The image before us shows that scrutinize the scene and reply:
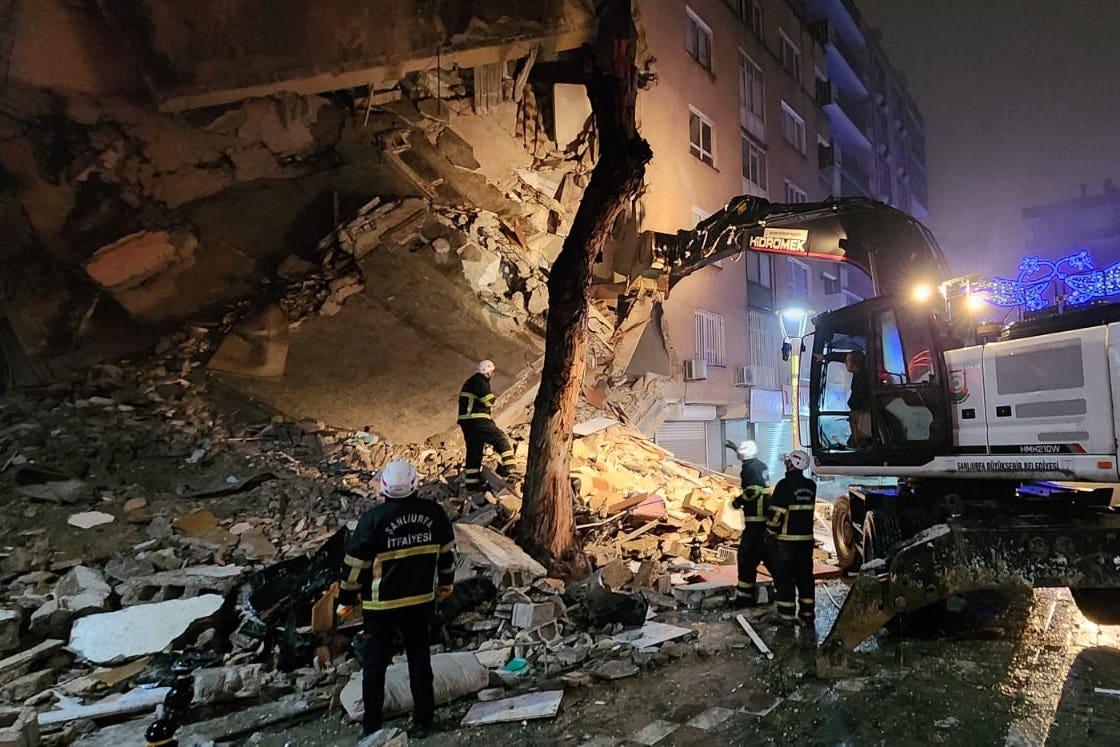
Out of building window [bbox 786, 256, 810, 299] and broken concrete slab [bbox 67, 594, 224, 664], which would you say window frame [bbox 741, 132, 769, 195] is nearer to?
building window [bbox 786, 256, 810, 299]

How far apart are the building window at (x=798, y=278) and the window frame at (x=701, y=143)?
590 cm

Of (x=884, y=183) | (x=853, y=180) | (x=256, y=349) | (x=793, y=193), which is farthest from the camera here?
(x=884, y=183)

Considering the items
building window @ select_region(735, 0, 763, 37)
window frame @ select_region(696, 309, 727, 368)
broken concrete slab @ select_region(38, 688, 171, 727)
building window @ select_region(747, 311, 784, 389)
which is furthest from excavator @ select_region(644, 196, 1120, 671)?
building window @ select_region(735, 0, 763, 37)

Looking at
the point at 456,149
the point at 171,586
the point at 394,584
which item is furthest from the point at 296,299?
the point at 394,584

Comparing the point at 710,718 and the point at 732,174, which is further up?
the point at 732,174

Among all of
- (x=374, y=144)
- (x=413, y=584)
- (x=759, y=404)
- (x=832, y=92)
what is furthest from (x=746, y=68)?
(x=413, y=584)

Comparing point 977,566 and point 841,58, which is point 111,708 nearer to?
point 977,566

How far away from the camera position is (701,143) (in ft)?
55.0

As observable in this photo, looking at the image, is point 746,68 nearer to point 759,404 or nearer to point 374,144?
point 759,404

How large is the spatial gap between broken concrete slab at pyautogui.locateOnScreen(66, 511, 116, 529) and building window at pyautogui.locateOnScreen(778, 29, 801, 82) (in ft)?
74.1

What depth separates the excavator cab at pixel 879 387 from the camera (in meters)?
Answer: 5.69

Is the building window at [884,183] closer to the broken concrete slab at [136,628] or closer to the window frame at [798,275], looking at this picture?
the window frame at [798,275]

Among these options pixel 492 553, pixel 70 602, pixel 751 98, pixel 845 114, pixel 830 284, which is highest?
pixel 845 114

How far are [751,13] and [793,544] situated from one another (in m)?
19.3
